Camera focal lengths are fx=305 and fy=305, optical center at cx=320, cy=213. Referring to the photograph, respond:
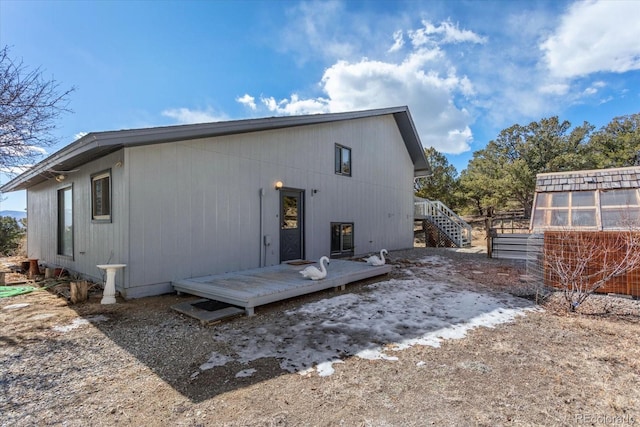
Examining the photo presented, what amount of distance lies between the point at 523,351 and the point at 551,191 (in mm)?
4923

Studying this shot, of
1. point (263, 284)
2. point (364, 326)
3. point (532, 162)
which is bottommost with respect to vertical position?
point (364, 326)

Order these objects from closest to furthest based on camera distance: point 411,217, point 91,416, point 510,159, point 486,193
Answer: point 91,416, point 411,217, point 486,193, point 510,159

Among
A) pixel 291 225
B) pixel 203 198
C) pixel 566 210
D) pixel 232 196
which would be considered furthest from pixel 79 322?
pixel 566 210

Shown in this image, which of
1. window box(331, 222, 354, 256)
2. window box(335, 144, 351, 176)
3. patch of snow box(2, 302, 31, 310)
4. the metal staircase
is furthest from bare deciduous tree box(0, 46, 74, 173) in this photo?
the metal staircase

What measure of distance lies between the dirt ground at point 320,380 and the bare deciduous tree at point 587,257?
674 mm

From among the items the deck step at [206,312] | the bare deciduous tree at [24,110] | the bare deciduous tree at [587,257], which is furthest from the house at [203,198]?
the bare deciduous tree at [587,257]

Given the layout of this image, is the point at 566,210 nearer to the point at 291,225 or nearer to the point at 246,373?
the point at 291,225

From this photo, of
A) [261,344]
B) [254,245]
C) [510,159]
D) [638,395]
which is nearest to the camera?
[638,395]

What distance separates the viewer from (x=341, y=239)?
9922mm

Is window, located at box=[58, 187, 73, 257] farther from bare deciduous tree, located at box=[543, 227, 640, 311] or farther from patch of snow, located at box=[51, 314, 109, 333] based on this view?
bare deciduous tree, located at box=[543, 227, 640, 311]

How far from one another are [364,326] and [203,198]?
397cm

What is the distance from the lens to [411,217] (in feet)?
45.8

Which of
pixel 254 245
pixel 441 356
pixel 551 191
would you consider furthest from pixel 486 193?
pixel 441 356

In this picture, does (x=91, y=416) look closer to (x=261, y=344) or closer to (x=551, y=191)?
(x=261, y=344)
